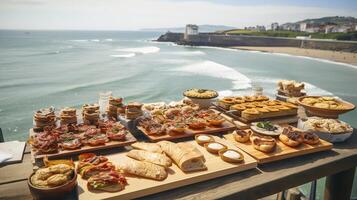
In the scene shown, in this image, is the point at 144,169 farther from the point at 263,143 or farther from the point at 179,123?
the point at 263,143

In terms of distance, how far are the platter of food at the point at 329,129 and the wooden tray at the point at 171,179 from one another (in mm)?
1681

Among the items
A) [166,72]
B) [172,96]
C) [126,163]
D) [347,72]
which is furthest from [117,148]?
[347,72]

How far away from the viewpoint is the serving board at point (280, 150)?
3.90 meters

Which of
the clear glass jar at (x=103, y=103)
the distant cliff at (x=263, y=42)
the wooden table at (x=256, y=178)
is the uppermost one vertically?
the distant cliff at (x=263, y=42)

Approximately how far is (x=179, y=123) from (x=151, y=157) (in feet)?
4.40

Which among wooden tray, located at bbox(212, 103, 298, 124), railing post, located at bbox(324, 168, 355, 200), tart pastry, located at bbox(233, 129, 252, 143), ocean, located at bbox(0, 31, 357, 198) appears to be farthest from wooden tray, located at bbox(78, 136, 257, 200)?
ocean, located at bbox(0, 31, 357, 198)

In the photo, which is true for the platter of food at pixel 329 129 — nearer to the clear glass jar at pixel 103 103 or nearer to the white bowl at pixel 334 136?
the white bowl at pixel 334 136

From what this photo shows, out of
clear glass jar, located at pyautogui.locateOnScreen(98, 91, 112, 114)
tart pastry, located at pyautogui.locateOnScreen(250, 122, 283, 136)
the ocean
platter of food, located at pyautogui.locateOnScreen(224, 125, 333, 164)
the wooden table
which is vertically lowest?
Result: the ocean

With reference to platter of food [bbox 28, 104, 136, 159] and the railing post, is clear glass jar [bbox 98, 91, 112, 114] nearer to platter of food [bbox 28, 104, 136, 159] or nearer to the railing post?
platter of food [bbox 28, 104, 136, 159]

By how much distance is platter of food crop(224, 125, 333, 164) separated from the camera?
3.99 m

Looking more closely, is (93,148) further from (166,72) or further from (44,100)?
(166,72)

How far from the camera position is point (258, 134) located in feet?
15.0

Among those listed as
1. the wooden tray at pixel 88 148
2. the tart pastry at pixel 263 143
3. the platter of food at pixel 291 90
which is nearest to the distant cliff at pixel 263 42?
the platter of food at pixel 291 90

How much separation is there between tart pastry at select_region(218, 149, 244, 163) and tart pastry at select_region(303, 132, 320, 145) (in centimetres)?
129
